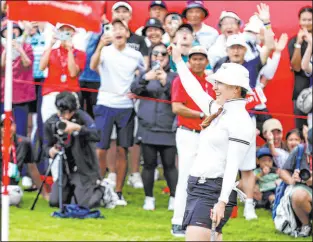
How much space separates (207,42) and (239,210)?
213 centimetres

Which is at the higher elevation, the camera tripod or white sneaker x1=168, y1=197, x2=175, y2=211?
the camera tripod

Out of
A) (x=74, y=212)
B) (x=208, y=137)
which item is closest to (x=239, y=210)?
(x=74, y=212)

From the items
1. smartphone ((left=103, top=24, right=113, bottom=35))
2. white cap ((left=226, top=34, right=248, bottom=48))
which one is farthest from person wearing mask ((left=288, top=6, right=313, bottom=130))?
smartphone ((left=103, top=24, right=113, bottom=35))

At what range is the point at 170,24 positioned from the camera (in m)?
13.5

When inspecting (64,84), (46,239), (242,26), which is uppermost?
(242,26)

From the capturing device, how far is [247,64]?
11.5 metres

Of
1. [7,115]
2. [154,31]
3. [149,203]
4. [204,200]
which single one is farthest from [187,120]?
[7,115]

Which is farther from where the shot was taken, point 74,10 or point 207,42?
point 207,42

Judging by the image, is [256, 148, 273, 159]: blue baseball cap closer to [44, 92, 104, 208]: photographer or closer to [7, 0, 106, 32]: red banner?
[44, 92, 104, 208]: photographer

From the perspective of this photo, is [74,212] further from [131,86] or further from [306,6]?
[306,6]

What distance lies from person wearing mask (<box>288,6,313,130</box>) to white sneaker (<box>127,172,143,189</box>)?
2.35 m

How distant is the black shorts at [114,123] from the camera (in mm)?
12977

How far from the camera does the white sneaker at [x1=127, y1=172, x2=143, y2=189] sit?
14.0m

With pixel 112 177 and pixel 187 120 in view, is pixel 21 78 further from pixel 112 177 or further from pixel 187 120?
pixel 187 120
